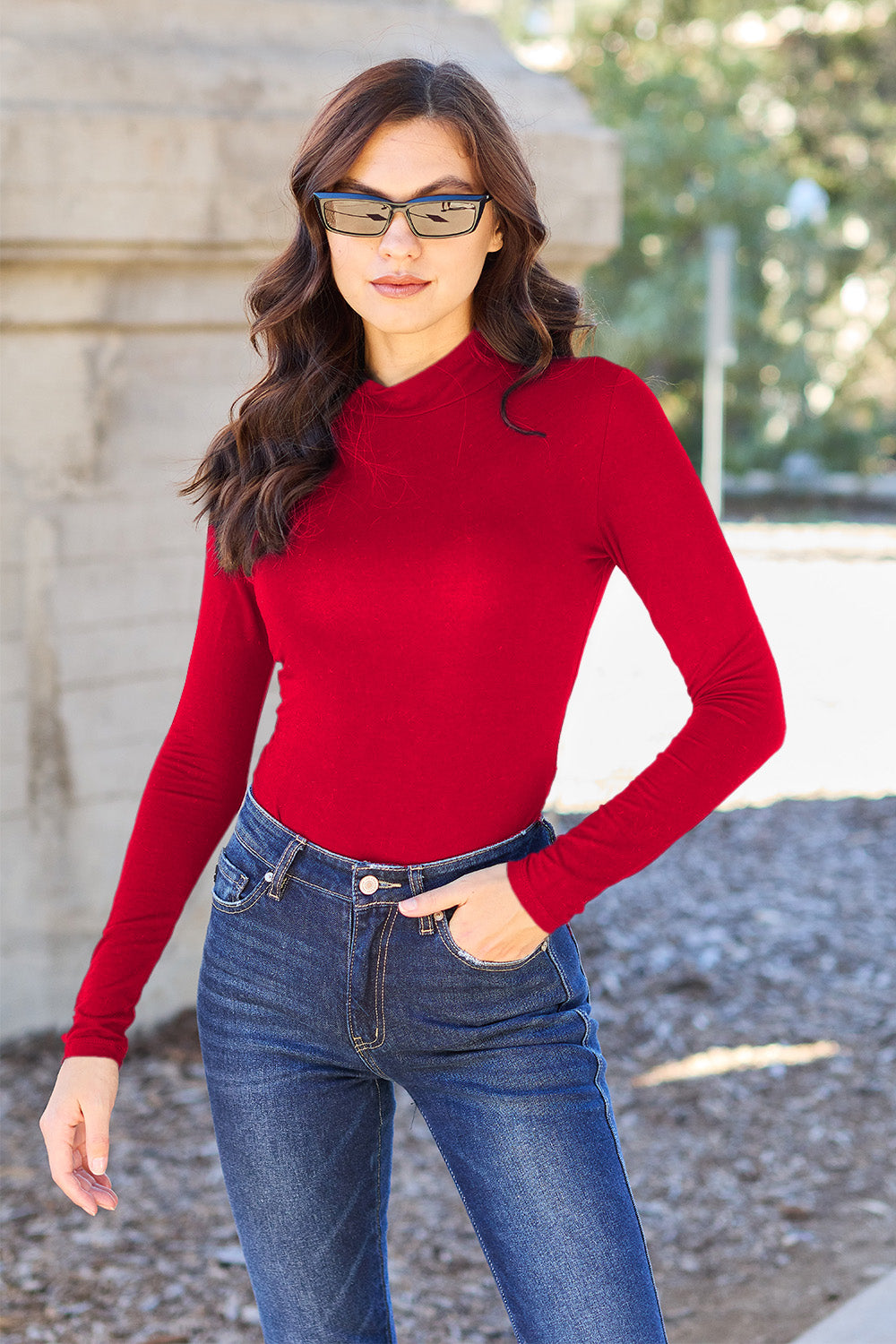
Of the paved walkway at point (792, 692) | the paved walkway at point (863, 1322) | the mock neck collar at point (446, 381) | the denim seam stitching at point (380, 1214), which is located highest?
the mock neck collar at point (446, 381)

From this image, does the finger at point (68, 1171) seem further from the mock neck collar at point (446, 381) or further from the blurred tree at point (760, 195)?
the blurred tree at point (760, 195)

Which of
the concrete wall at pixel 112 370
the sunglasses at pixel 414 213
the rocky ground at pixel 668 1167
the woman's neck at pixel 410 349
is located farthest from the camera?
the concrete wall at pixel 112 370

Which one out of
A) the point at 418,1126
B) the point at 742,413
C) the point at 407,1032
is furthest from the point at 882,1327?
→ the point at 742,413

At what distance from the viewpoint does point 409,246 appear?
1.75 meters

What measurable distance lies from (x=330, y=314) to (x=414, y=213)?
27 cm

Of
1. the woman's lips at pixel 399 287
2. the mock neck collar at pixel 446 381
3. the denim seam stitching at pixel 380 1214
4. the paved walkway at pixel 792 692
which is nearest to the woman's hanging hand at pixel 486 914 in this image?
the denim seam stitching at pixel 380 1214

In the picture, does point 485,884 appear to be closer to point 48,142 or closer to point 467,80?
point 467,80

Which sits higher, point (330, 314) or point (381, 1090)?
point (330, 314)

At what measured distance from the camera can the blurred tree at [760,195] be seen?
19625mm

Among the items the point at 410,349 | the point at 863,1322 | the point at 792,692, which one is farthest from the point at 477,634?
the point at 792,692

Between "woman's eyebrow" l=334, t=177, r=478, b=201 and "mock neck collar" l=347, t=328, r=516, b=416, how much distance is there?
0.19 meters

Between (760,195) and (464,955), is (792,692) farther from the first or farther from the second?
(760,195)

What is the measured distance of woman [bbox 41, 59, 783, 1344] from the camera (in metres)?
1.66

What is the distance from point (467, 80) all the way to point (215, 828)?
986 mm
